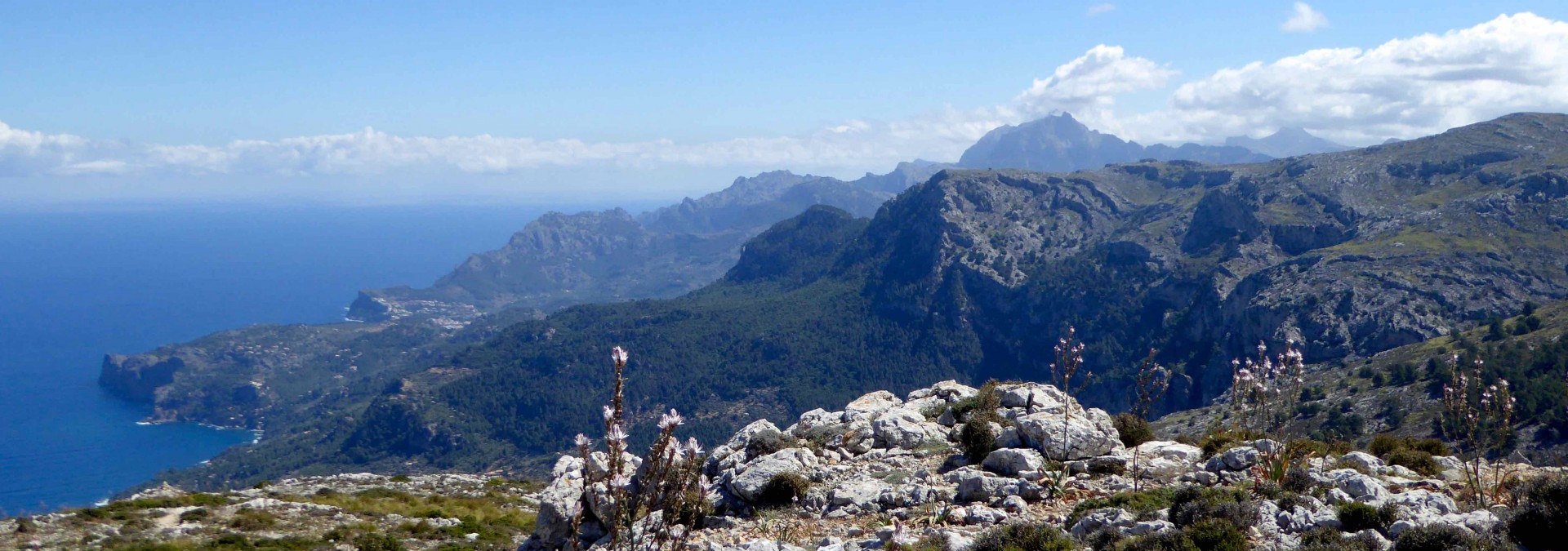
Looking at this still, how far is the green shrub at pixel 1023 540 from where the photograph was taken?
11234mm

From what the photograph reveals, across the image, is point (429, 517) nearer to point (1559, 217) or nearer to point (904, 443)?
point (904, 443)

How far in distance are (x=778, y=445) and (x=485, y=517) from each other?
1232cm

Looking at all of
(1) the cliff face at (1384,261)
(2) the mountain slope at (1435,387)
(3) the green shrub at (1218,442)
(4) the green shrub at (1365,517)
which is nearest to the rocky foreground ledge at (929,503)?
(4) the green shrub at (1365,517)

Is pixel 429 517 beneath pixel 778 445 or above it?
beneath

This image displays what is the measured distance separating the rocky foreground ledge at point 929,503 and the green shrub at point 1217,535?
0.15 feet

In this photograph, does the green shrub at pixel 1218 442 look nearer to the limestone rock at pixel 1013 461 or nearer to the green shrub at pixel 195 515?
the limestone rock at pixel 1013 461

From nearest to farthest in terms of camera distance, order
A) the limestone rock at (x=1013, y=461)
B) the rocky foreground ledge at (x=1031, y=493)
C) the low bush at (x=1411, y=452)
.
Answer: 1. the rocky foreground ledge at (x=1031, y=493)
2. the low bush at (x=1411, y=452)
3. the limestone rock at (x=1013, y=461)

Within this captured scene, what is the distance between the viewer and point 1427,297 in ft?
419

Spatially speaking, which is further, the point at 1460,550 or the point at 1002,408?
the point at 1002,408

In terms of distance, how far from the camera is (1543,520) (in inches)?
373

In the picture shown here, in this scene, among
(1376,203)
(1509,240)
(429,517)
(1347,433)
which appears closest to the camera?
(429,517)

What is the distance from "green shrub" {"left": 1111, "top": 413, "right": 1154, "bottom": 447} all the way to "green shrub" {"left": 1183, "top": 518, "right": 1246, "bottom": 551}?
641cm

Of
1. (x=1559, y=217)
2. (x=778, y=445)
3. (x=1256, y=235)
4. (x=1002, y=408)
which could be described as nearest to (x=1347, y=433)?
(x=1002, y=408)

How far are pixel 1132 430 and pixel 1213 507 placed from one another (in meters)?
6.80
